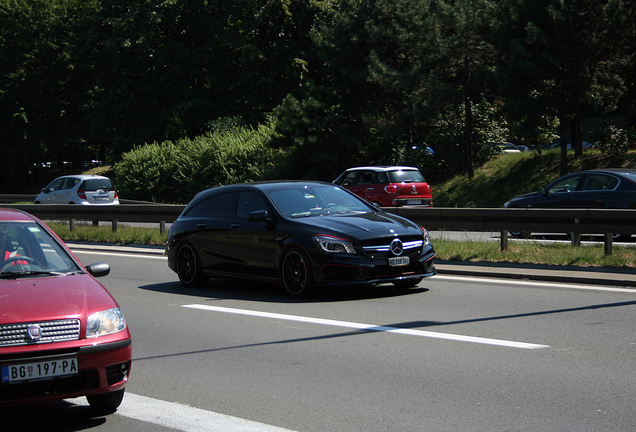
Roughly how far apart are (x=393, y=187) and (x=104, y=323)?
17665 millimetres

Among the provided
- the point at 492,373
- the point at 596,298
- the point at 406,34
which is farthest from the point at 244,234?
the point at 406,34

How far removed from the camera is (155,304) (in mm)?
10297

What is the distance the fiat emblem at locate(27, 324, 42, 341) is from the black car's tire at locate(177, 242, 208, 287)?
7.06 metres

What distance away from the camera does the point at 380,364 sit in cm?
653

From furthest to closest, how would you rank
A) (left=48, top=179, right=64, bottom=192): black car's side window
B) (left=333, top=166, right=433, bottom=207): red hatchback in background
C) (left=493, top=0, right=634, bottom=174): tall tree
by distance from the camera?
(left=48, top=179, right=64, bottom=192): black car's side window
(left=493, top=0, right=634, bottom=174): tall tree
(left=333, top=166, right=433, bottom=207): red hatchback in background

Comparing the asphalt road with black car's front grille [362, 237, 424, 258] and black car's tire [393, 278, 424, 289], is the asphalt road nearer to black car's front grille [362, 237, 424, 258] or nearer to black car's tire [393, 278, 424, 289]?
black car's tire [393, 278, 424, 289]

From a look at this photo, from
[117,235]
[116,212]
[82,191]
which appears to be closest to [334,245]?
[117,235]

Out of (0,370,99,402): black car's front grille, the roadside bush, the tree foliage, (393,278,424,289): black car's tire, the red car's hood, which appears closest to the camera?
(0,370,99,402): black car's front grille

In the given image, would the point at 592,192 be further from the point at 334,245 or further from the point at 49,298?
the point at 49,298

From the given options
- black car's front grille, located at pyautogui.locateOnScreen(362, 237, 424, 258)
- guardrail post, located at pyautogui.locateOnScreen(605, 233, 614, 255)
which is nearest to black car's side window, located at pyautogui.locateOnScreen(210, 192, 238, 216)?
black car's front grille, located at pyautogui.locateOnScreen(362, 237, 424, 258)

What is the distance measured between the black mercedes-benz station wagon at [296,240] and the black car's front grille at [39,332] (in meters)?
5.27

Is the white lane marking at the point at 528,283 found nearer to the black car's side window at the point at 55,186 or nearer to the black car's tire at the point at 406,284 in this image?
the black car's tire at the point at 406,284

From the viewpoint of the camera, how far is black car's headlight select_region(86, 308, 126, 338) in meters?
4.99

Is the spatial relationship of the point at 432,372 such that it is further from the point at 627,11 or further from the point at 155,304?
the point at 627,11
